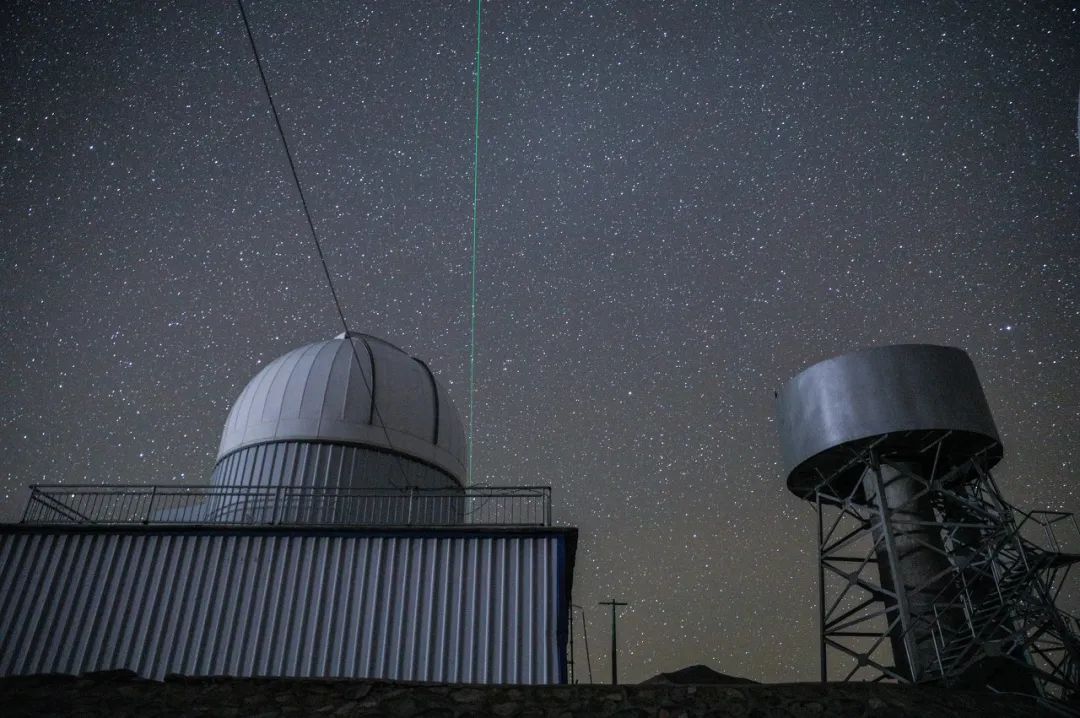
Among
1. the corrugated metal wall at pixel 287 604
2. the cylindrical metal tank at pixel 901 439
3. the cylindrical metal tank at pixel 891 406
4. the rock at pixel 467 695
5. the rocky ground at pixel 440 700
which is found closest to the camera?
the rocky ground at pixel 440 700

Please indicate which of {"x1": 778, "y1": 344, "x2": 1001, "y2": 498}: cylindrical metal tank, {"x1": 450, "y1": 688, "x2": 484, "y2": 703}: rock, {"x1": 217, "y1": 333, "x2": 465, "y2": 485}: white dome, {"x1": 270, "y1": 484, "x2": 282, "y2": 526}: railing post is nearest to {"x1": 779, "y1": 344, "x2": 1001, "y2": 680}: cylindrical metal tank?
{"x1": 778, "y1": 344, "x2": 1001, "y2": 498}: cylindrical metal tank

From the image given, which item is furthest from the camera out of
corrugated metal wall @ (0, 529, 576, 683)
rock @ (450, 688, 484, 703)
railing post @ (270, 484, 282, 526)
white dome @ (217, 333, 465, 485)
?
white dome @ (217, 333, 465, 485)

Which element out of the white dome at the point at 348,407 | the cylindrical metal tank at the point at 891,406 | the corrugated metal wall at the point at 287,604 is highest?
the white dome at the point at 348,407

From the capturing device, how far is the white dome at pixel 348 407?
59.1 ft

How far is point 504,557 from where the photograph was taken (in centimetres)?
1417

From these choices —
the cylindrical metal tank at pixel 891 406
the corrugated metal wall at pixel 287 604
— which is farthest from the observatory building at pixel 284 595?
the cylindrical metal tank at pixel 891 406

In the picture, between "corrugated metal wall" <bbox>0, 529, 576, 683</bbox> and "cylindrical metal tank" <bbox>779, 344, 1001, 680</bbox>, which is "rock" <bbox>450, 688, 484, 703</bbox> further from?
"cylindrical metal tank" <bbox>779, 344, 1001, 680</bbox>

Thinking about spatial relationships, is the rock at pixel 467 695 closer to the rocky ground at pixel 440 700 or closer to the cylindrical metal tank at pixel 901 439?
the rocky ground at pixel 440 700

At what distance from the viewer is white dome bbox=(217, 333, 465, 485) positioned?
709 inches

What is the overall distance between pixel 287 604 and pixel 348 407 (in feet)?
17.9

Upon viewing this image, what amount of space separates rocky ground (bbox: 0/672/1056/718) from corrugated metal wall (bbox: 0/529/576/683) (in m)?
3.49

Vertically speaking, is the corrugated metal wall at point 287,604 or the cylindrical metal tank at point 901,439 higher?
the cylindrical metal tank at point 901,439

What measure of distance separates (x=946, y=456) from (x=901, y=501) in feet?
4.29

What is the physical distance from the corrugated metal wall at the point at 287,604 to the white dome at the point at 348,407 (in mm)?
3840
